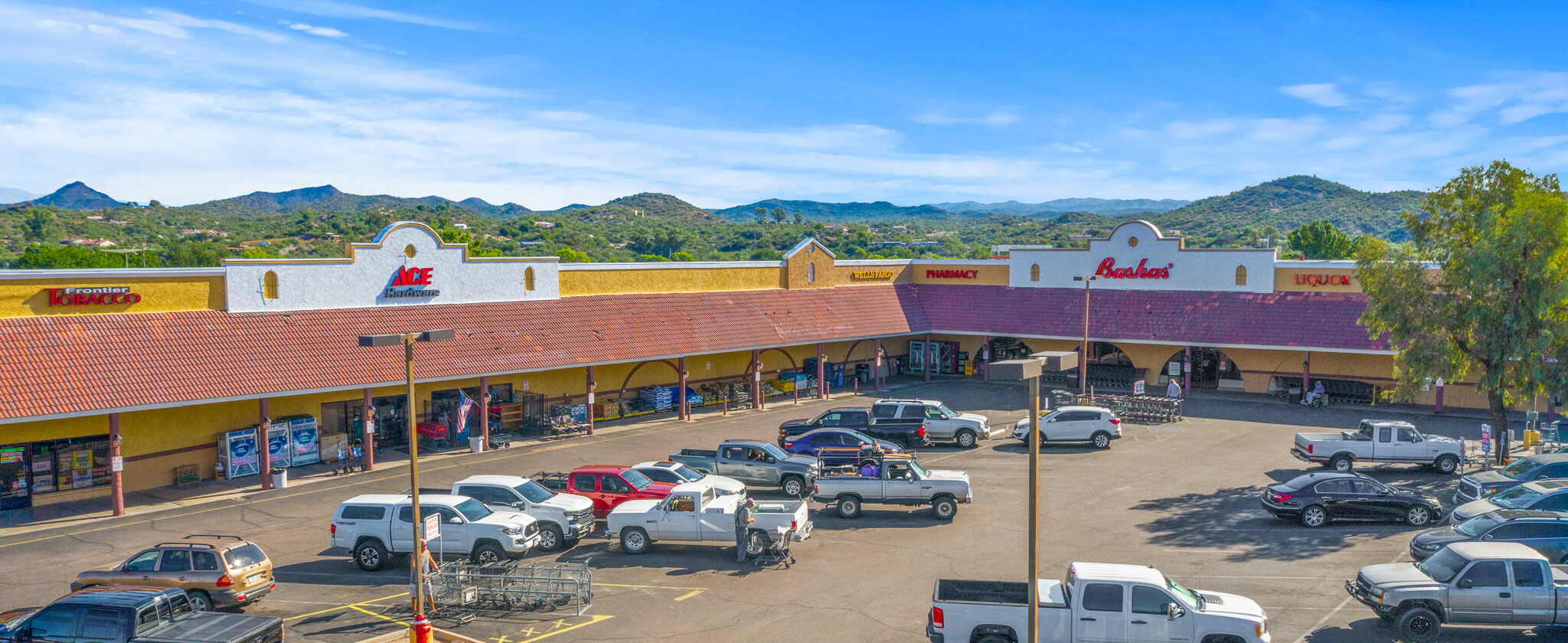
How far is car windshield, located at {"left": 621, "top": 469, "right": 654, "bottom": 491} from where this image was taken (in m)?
26.1

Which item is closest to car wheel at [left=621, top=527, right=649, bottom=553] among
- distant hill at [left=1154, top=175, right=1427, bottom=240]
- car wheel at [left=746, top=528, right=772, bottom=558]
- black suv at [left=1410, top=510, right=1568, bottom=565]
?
car wheel at [left=746, top=528, right=772, bottom=558]

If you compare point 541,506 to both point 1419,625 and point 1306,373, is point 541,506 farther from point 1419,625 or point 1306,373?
point 1306,373

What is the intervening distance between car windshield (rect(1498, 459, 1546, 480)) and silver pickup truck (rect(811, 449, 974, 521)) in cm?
1524

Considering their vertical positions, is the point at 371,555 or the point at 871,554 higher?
the point at 371,555

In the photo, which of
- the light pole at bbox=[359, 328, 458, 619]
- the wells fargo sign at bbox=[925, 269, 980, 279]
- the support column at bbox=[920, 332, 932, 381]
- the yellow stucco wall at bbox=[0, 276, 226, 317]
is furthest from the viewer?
the wells fargo sign at bbox=[925, 269, 980, 279]

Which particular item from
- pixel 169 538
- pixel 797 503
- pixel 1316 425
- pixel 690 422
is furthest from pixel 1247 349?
pixel 169 538

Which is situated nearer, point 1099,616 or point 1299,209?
point 1099,616

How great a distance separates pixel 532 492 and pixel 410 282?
50.1 feet

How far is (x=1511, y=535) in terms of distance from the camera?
21.0 metres

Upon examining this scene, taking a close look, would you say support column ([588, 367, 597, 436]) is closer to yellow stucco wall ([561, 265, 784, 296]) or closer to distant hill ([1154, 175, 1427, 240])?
yellow stucco wall ([561, 265, 784, 296])

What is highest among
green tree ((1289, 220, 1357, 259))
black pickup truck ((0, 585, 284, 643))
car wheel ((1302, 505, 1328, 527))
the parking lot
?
green tree ((1289, 220, 1357, 259))

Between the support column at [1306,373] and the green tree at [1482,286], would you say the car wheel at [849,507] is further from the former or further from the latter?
the support column at [1306,373]

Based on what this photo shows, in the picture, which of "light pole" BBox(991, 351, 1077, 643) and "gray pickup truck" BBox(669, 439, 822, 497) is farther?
"gray pickup truck" BBox(669, 439, 822, 497)

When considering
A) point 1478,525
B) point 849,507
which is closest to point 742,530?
point 849,507
